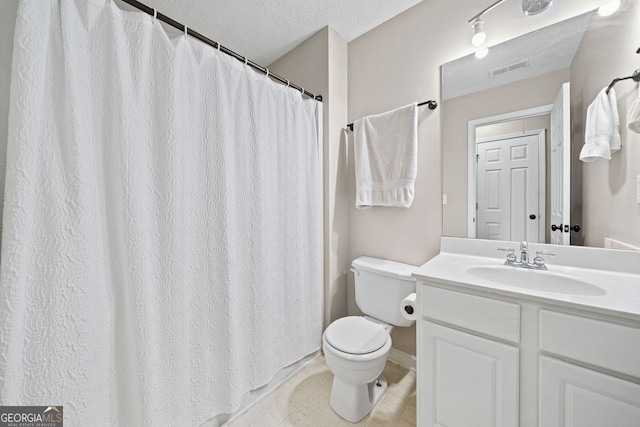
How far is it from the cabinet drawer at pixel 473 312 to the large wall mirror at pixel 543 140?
0.57 metres

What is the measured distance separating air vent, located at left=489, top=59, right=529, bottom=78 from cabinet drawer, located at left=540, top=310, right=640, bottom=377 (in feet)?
3.87

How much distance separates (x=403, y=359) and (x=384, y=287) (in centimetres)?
58

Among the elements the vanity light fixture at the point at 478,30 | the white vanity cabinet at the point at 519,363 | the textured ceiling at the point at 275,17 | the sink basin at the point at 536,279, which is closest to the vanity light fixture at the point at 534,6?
the vanity light fixture at the point at 478,30

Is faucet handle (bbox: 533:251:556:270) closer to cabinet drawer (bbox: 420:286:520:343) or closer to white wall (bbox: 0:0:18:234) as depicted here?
cabinet drawer (bbox: 420:286:520:343)

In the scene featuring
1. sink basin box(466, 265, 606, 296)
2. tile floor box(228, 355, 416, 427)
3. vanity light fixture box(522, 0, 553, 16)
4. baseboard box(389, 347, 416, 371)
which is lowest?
tile floor box(228, 355, 416, 427)

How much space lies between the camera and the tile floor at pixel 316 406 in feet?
3.90

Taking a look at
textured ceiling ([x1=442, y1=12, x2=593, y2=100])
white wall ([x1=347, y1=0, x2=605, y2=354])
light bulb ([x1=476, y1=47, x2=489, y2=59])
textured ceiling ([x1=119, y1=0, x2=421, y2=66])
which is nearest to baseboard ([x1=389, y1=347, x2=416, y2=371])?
white wall ([x1=347, y1=0, x2=605, y2=354])

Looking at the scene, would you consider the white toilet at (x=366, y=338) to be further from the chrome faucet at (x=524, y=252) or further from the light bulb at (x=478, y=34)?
the light bulb at (x=478, y=34)

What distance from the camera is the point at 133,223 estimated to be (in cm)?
85

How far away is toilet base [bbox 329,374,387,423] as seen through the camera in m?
1.19

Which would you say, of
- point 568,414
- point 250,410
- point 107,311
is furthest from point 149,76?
point 568,414

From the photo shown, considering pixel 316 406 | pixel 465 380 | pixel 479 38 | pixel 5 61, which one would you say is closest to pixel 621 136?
pixel 479 38

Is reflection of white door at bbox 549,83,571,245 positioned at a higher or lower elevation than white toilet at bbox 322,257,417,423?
higher

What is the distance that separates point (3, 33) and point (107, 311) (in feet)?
3.05
